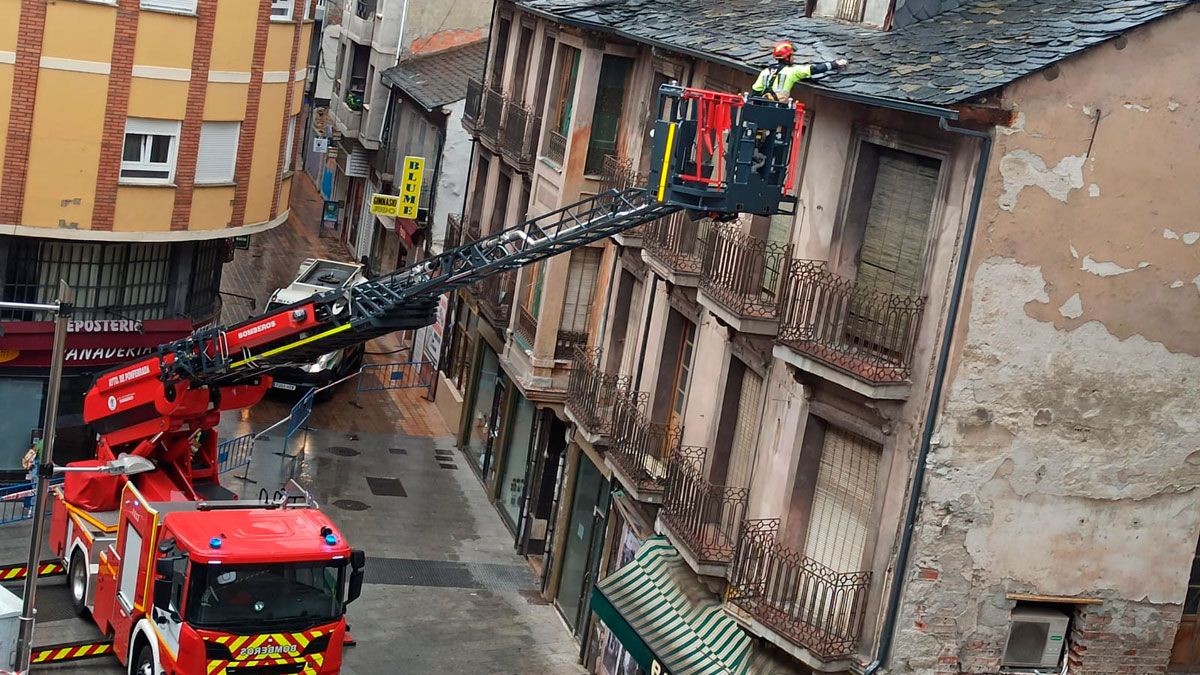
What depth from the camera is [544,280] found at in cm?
3195

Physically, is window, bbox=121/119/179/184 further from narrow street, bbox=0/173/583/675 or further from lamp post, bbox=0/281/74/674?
lamp post, bbox=0/281/74/674

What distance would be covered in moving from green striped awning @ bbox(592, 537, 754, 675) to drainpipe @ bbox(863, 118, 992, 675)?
2.59 metres

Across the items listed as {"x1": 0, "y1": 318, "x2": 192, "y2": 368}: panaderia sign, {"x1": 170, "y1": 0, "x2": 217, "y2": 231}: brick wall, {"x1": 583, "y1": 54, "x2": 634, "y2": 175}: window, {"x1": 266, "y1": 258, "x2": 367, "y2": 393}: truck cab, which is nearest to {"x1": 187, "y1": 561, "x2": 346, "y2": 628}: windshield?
{"x1": 0, "y1": 318, "x2": 192, "y2": 368}: panaderia sign

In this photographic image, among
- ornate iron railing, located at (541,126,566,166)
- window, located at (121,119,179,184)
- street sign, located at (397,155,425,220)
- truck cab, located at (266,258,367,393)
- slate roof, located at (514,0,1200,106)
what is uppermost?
slate roof, located at (514,0,1200,106)

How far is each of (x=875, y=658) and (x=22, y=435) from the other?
69.1ft

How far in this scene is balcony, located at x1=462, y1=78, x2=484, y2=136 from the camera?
3956 cm

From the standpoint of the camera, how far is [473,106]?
40.6m

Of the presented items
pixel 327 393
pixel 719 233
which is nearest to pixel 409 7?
pixel 327 393

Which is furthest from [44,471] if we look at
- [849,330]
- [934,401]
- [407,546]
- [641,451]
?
[407,546]

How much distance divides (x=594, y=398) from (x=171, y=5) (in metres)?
12.4

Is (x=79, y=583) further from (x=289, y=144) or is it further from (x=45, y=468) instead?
(x=289, y=144)

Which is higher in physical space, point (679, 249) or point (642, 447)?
point (679, 249)

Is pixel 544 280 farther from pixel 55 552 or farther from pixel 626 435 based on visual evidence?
pixel 55 552

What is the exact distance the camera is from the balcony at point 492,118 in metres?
37.3
